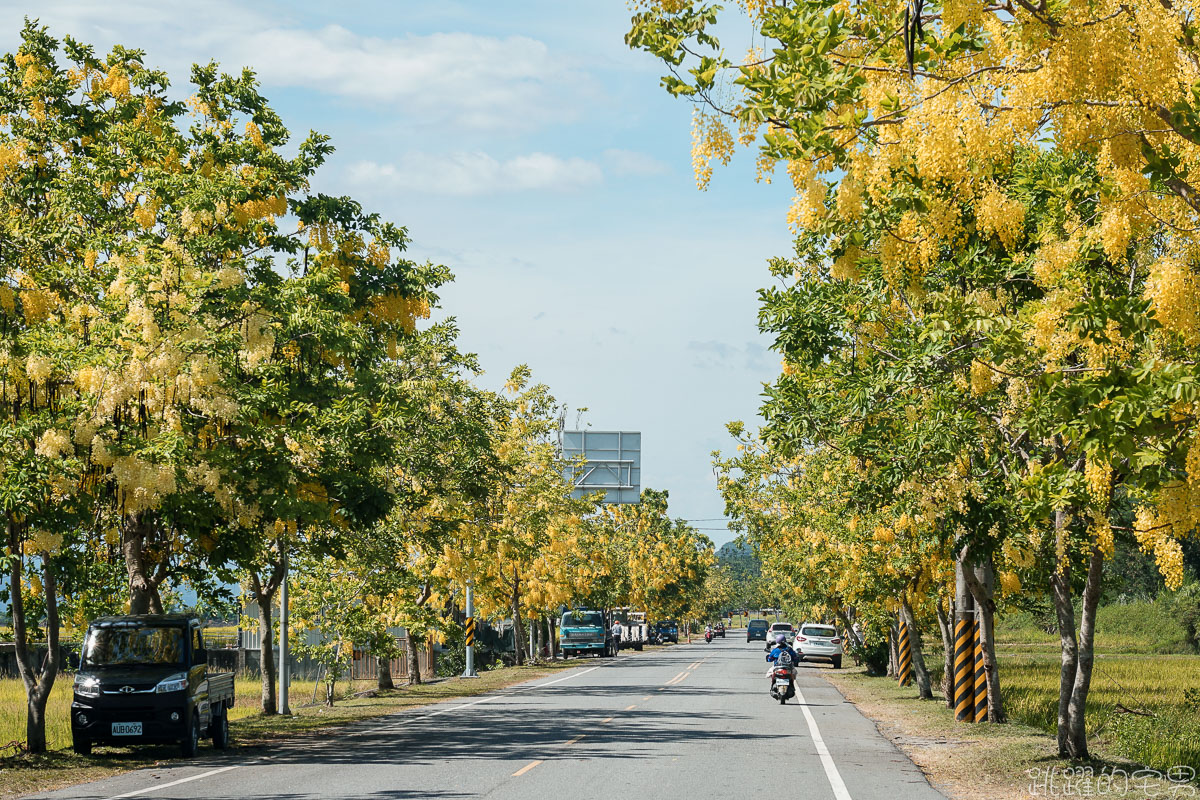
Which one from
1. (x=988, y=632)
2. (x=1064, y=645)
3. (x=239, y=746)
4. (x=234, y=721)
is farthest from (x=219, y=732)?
(x=988, y=632)

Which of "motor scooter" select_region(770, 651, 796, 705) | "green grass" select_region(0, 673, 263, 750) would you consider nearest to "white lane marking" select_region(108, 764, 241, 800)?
"green grass" select_region(0, 673, 263, 750)

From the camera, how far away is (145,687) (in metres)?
16.4

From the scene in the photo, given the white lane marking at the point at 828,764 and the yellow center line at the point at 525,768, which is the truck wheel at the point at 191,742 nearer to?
the yellow center line at the point at 525,768

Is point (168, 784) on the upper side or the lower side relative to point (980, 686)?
upper

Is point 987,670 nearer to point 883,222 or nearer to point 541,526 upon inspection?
point 883,222

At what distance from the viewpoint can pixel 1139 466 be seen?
8703 mm

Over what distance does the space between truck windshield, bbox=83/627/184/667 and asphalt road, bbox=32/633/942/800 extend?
1.51 metres

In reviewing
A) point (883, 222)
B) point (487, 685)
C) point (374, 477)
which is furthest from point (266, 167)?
point (487, 685)

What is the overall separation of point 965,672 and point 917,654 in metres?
7.71

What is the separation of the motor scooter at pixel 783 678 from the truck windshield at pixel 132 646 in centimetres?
1403

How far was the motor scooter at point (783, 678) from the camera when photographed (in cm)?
2698

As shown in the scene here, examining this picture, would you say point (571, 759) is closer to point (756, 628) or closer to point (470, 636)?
point (470, 636)

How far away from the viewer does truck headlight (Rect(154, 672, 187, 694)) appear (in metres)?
16.4

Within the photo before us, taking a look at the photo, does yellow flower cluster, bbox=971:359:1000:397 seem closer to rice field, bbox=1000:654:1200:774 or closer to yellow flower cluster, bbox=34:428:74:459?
rice field, bbox=1000:654:1200:774
